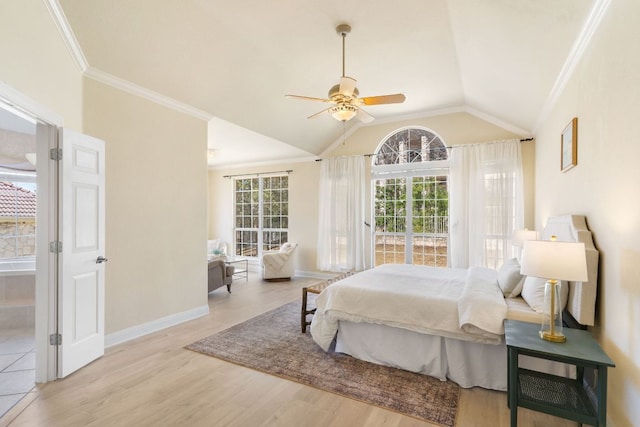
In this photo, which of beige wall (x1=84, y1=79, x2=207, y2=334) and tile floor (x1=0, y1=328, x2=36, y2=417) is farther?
beige wall (x1=84, y1=79, x2=207, y2=334)

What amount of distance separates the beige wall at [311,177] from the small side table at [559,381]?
3.40m

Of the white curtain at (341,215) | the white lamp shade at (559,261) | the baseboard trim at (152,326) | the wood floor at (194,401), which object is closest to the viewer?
the white lamp shade at (559,261)

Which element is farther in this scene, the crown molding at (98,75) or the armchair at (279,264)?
the armchair at (279,264)

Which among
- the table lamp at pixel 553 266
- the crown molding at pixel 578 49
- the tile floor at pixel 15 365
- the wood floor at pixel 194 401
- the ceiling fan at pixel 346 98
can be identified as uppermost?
the crown molding at pixel 578 49

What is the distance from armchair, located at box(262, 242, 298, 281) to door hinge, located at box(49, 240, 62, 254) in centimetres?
390

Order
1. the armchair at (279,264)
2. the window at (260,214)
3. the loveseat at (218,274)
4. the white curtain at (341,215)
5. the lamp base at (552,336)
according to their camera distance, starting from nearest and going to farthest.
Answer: the lamp base at (552,336) → the loveseat at (218,274) → the white curtain at (341,215) → the armchair at (279,264) → the window at (260,214)

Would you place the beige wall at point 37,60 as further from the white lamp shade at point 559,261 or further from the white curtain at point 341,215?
the white curtain at point 341,215

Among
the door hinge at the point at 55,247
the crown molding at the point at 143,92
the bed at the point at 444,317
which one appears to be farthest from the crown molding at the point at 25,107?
the bed at the point at 444,317

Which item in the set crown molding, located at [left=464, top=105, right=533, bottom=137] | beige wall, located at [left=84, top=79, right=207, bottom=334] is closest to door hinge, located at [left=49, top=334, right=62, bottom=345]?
beige wall, located at [left=84, top=79, right=207, bottom=334]

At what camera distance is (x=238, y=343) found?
11.1 ft

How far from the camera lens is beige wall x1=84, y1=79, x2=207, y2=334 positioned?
3.35 meters

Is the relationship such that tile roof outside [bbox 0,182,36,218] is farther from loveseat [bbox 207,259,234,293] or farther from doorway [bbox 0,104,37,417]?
loveseat [bbox 207,259,234,293]

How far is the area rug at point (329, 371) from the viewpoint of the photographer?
2.34 metres

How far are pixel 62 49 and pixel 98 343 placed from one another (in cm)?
261
